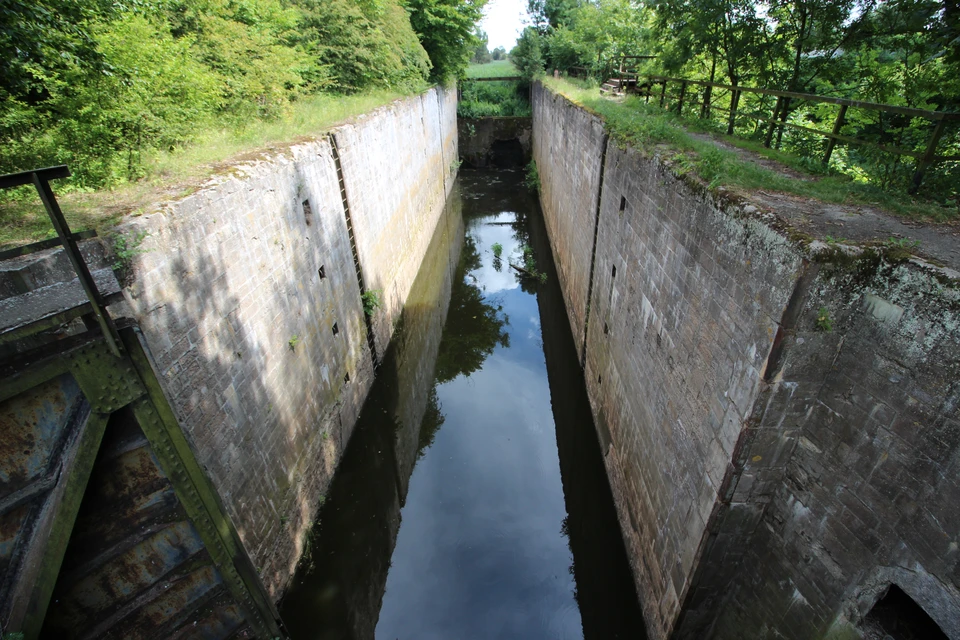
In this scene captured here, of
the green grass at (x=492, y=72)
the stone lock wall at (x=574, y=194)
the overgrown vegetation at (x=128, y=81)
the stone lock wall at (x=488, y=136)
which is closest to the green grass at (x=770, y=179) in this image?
the stone lock wall at (x=574, y=194)

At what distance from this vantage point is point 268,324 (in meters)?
5.39

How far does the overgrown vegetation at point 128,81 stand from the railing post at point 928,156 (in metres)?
6.31

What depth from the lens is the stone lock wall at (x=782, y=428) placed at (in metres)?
2.46

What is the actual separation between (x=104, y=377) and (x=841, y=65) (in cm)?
862

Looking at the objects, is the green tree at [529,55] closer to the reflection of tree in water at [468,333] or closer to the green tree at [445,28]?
the green tree at [445,28]

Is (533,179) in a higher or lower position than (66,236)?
lower

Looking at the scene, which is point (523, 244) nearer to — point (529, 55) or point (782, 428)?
point (782, 428)

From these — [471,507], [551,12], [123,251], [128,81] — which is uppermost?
[551,12]

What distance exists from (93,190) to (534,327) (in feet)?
27.6

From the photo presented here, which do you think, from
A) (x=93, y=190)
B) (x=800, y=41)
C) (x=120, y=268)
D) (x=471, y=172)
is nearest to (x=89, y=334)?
(x=120, y=268)

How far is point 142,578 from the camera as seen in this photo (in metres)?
3.39

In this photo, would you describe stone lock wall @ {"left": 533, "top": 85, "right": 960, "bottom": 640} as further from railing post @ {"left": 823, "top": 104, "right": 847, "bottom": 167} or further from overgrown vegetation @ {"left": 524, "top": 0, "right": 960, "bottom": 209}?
overgrown vegetation @ {"left": 524, "top": 0, "right": 960, "bottom": 209}

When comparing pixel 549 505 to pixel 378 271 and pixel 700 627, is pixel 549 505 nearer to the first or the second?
pixel 700 627

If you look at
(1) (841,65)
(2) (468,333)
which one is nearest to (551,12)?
(2) (468,333)
